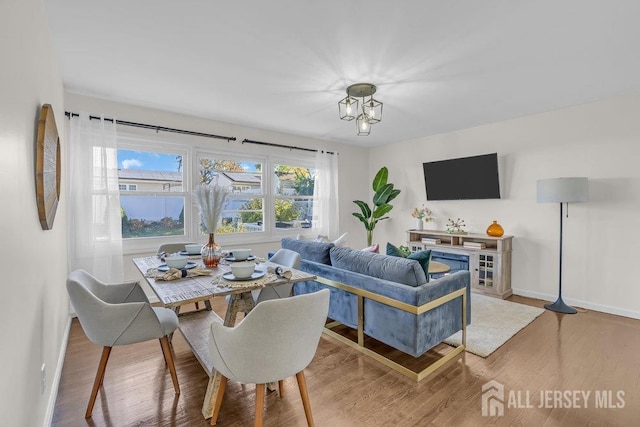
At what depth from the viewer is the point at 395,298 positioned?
7.17ft

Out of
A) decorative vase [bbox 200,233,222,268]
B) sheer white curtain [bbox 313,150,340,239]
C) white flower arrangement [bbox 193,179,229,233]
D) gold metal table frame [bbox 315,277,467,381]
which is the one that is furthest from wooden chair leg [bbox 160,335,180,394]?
sheer white curtain [bbox 313,150,340,239]

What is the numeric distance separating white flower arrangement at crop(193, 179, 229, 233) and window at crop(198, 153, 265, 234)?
200 cm

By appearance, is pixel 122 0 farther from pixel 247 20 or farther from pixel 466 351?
pixel 466 351

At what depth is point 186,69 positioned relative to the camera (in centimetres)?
261

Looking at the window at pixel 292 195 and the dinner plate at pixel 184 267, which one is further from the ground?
the window at pixel 292 195

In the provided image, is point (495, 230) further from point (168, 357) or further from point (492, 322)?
point (168, 357)

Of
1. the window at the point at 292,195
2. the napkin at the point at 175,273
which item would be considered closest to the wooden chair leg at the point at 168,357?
the napkin at the point at 175,273

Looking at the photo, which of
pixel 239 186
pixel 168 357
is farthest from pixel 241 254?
pixel 239 186

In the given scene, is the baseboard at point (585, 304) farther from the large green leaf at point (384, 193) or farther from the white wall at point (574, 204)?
the large green leaf at point (384, 193)

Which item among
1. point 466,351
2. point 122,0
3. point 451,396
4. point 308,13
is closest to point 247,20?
point 308,13

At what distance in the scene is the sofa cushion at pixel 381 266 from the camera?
2.22m

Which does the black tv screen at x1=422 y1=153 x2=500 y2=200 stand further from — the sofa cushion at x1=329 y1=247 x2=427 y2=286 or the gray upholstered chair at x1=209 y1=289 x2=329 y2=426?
the gray upholstered chair at x1=209 y1=289 x2=329 y2=426

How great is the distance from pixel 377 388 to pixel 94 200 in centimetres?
335

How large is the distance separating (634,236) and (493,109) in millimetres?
2034
